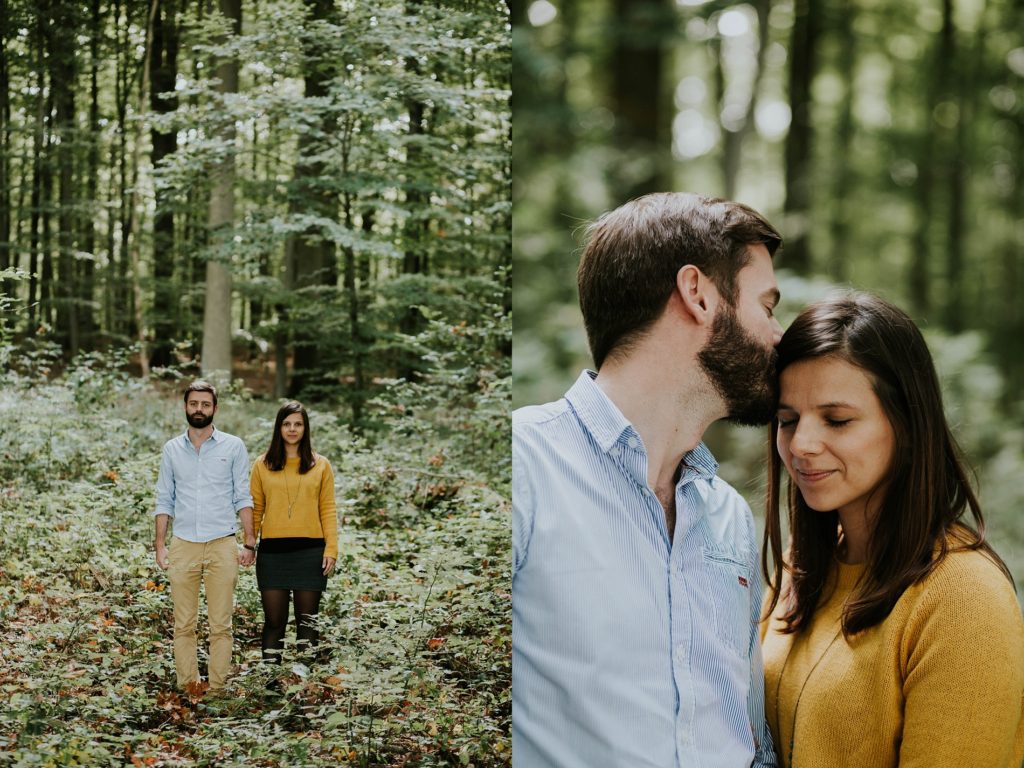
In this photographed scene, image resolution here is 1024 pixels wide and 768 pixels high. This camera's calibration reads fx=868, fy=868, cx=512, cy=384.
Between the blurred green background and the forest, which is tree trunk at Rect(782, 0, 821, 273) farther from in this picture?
the forest

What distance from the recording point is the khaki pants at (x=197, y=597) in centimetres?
191

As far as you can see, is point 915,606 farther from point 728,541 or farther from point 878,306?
point 878,306

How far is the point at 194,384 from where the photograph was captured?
1972 mm

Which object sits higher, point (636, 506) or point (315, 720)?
point (636, 506)

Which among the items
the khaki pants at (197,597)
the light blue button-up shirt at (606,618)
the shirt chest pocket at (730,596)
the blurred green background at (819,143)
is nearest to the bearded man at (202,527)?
the khaki pants at (197,597)

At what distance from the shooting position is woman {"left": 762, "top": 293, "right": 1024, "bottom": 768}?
1.34m

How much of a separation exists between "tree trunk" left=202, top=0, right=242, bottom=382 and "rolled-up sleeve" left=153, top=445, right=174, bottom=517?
217 mm

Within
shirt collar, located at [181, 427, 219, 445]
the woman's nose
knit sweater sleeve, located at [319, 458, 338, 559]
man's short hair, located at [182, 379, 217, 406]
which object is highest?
man's short hair, located at [182, 379, 217, 406]

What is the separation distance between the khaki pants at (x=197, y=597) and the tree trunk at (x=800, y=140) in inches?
190

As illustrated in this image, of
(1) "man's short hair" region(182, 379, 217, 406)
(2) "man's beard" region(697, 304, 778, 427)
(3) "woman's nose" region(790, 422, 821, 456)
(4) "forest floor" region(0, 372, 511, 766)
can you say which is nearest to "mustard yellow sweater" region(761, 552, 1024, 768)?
(3) "woman's nose" region(790, 422, 821, 456)

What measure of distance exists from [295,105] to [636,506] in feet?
4.17

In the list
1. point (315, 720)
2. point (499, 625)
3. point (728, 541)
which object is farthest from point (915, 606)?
point (315, 720)

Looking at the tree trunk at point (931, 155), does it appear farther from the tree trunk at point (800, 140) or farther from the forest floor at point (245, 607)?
the forest floor at point (245, 607)

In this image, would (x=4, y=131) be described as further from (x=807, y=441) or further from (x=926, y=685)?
A: (x=926, y=685)
